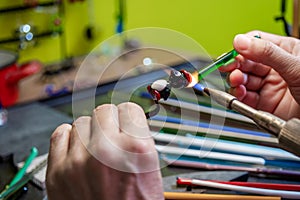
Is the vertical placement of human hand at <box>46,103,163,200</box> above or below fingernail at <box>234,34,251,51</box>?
below

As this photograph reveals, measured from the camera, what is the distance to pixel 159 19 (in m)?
2.00

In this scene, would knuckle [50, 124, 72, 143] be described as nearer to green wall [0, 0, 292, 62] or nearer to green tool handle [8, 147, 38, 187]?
green tool handle [8, 147, 38, 187]

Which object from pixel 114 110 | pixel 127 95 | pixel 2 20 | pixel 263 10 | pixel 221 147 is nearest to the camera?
pixel 114 110

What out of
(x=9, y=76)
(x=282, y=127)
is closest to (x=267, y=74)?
(x=282, y=127)

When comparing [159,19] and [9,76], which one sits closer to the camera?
[9,76]

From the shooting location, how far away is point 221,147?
2.43 feet

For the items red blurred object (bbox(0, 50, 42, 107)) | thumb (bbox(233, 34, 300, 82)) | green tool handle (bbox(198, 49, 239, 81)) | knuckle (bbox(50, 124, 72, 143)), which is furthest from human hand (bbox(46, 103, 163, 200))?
red blurred object (bbox(0, 50, 42, 107))

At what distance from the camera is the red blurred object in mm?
1165

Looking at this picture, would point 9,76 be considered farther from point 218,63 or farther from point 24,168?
point 218,63

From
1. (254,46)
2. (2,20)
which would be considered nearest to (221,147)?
(254,46)

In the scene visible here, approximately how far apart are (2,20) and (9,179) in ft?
3.51

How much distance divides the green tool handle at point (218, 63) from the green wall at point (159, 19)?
1091 mm

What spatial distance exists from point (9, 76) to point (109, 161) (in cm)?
87

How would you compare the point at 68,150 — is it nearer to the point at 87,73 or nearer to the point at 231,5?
the point at 87,73
